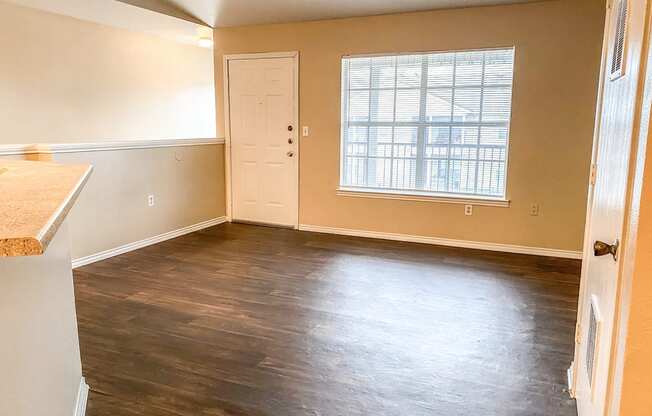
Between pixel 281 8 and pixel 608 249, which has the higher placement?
pixel 281 8

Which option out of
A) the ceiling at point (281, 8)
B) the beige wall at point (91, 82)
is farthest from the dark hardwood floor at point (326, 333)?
the ceiling at point (281, 8)

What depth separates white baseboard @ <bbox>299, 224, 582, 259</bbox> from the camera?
4461mm

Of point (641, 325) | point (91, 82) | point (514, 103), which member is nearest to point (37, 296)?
point (641, 325)

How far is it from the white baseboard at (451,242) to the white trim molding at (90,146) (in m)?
1.61

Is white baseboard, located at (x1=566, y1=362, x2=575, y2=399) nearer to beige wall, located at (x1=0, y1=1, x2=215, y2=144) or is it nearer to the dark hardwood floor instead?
the dark hardwood floor

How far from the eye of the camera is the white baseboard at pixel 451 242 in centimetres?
446

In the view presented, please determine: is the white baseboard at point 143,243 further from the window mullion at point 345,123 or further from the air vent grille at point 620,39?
the air vent grille at point 620,39

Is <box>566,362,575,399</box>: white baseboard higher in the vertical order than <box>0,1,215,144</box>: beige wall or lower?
lower

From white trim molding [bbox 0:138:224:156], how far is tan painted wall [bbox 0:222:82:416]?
6.23 feet

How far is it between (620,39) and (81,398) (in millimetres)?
2405

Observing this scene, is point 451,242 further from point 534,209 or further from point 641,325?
point 641,325

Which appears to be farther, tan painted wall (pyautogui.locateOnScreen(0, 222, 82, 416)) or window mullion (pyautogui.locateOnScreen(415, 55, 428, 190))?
window mullion (pyautogui.locateOnScreen(415, 55, 428, 190))

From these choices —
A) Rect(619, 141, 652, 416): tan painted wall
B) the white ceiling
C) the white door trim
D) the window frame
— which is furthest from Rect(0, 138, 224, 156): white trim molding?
Rect(619, 141, 652, 416): tan painted wall

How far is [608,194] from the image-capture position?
1515mm
